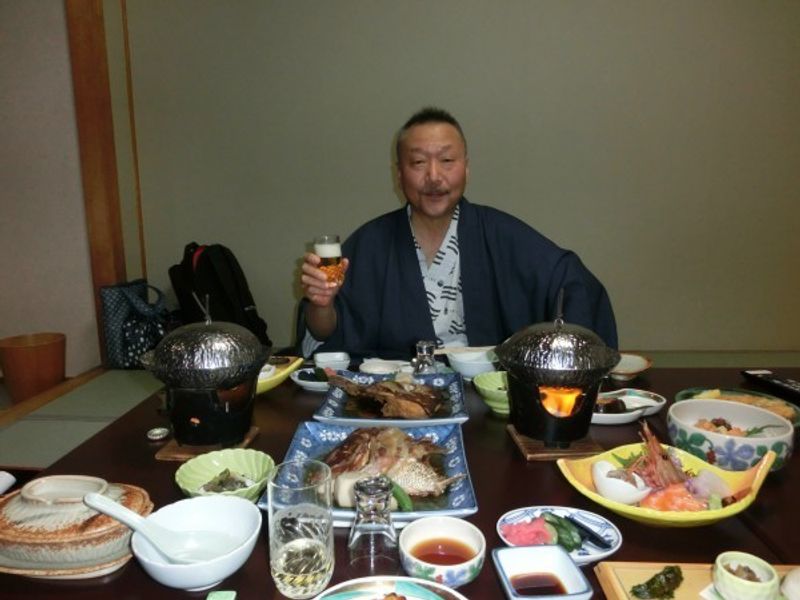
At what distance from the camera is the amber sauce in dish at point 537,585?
81 centimetres

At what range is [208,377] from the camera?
118 centimetres

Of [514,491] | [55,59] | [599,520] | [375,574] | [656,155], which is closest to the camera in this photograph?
[375,574]

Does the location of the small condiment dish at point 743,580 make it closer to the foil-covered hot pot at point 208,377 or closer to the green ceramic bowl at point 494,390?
the green ceramic bowl at point 494,390

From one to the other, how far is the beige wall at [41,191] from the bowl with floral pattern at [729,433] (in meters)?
4.03

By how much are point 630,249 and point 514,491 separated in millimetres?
3524

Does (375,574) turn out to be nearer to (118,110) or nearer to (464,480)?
(464,480)

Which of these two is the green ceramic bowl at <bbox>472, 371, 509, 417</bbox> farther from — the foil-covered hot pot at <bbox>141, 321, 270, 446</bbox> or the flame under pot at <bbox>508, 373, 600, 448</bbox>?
the foil-covered hot pot at <bbox>141, 321, 270, 446</bbox>

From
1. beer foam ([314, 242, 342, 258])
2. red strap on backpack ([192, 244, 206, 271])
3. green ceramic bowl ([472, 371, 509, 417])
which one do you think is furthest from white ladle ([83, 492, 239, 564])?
red strap on backpack ([192, 244, 206, 271])

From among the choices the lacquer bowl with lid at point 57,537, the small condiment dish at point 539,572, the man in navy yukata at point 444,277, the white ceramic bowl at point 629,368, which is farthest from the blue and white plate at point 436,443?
the man in navy yukata at point 444,277

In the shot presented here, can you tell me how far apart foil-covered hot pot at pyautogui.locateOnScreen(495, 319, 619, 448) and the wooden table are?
0.09 metres

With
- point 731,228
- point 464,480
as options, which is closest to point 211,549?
point 464,480

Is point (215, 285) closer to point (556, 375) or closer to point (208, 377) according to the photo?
point (208, 377)

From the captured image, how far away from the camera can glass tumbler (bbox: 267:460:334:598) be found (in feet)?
2.71

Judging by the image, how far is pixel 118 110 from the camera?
4.08 meters
